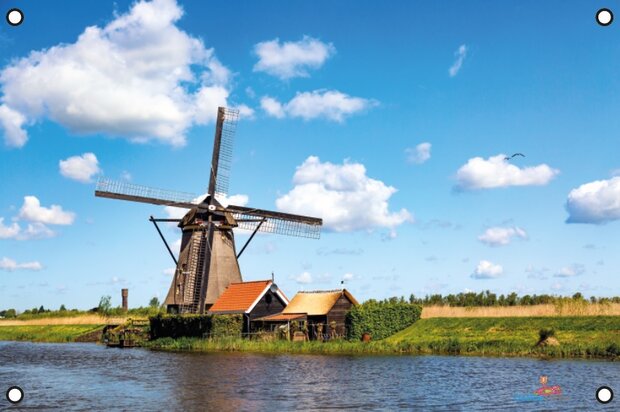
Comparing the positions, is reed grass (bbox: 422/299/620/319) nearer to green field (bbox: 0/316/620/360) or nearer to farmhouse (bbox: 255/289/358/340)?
green field (bbox: 0/316/620/360)

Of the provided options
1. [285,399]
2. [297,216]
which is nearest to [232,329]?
[297,216]

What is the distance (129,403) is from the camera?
1922cm

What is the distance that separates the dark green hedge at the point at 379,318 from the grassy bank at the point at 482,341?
2.06 ft

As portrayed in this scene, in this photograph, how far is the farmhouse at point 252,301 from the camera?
41406mm

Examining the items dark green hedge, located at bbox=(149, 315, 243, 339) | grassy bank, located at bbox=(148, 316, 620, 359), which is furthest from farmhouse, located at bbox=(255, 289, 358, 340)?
grassy bank, located at bbox=(148, 316, 620, 359)

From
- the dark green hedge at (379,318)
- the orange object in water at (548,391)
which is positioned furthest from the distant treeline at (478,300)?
the orange object in water at (548,391)

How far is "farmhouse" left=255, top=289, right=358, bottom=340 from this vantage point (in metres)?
39.6

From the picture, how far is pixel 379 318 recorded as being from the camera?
3828 cm

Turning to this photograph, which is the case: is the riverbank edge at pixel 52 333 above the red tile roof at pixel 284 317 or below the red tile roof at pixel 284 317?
below

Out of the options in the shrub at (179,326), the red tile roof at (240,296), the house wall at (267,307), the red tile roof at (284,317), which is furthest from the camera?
the red tile roof at (240,296)

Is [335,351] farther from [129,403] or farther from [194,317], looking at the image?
[129,403]

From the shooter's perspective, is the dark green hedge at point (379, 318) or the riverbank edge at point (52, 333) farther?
the riverbank edge at point (52, 333)

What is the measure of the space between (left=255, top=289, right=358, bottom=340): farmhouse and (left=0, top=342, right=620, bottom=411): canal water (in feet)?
23.5

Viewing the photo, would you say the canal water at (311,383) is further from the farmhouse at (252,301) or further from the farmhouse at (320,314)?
the farmhouse at (252,301)
